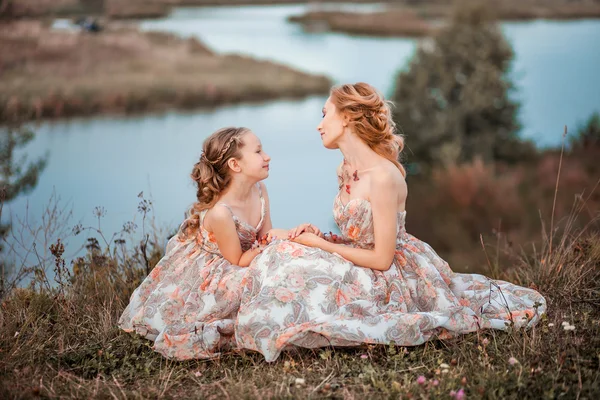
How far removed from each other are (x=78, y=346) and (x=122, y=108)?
1497cm

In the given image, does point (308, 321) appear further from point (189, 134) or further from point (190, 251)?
point (189, 134)

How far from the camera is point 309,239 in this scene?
3.07m

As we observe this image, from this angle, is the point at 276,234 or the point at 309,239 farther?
the point at 276,234

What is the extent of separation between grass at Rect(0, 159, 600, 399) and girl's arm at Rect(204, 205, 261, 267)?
0.46 metres

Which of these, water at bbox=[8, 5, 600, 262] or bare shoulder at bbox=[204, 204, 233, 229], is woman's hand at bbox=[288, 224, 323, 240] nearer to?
bare shoulder at bbox=[204, 204, 233, 229]

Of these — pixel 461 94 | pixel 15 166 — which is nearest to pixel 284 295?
pixel 15 166

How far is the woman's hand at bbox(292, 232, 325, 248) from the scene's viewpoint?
305 cm

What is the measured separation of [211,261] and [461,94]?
11.8 metres

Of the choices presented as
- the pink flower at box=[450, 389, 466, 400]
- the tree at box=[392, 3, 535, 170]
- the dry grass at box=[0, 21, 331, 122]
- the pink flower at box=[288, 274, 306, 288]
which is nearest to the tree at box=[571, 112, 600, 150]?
the tree at box=[392, 3, 535, 170]

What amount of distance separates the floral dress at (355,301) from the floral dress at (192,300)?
0.44 ft

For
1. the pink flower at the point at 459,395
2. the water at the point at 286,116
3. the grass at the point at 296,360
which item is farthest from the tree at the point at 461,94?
the pink flower at the point at 459,395

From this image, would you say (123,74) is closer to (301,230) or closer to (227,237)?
(227,237)

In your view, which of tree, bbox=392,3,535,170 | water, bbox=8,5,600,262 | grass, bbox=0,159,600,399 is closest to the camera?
grass, bbox=0,159,600,399

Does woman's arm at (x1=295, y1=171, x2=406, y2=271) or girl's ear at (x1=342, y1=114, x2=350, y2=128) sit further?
girl's ear at (x1=342, y1=114, x2=350, y2=128)
